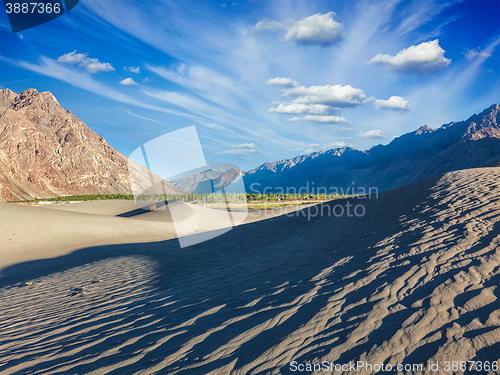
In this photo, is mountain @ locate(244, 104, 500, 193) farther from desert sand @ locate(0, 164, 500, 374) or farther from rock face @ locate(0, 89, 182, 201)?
desert sand @ locate(0, 164, 500, 374)

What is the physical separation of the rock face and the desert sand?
71.2 metres

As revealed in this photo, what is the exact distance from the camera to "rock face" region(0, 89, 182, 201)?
79.5m

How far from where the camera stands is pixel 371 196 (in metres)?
16.5

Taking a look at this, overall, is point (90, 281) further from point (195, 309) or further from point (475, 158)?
point (475, 158)

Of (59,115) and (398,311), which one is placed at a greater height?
(59,115)

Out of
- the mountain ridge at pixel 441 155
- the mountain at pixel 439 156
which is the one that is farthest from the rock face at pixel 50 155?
the mountain at pixel 439 156

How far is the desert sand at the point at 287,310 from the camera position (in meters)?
2.83

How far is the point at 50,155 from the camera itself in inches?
3927

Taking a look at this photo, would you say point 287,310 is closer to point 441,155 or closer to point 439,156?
point 439,156

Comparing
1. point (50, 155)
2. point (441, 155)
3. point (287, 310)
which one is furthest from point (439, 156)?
point (50, 155)

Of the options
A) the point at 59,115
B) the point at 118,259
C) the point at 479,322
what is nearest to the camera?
the point at 479,322

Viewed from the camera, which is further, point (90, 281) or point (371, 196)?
point (371, 196)

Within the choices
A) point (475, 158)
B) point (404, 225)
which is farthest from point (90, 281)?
point (475, 158)

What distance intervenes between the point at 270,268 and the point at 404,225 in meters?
3.88
